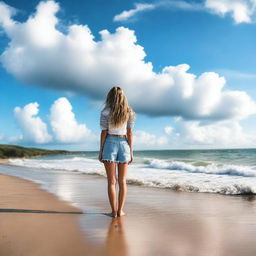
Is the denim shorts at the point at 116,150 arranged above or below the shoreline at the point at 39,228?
above

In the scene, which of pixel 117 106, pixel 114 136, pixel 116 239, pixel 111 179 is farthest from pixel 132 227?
pixel 117 106

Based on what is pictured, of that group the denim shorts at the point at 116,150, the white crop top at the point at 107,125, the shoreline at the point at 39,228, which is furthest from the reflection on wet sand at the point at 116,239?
the white crop top at the point at 107,125

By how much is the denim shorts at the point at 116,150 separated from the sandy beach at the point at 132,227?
98 centimetres

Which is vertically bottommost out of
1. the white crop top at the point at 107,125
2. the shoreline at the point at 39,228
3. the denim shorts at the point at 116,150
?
the shoreline at the point at 39,228

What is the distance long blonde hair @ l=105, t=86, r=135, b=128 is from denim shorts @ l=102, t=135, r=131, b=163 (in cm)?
25

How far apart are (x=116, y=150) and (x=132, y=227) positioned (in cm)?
124

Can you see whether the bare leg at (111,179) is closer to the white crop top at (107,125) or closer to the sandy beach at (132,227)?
the sandy beach at (132,227)

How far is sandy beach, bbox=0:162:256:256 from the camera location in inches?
135

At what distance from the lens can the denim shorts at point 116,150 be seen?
192 inches

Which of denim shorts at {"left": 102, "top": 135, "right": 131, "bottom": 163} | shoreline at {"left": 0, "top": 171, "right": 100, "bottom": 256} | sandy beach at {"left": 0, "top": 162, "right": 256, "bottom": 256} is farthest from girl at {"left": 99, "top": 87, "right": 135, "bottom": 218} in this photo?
shoreline at {"left": 0, "top": 171, "right": 100, "bottom": 256}

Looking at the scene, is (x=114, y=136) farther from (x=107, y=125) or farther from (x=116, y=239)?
(x=116, y=239)

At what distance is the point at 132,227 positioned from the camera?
4.36m

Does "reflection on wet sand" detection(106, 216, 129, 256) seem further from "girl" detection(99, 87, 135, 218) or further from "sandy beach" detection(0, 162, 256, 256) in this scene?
"girl" detection(99, 87, 135, 218)

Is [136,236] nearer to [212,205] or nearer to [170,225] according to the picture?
[170,225]
